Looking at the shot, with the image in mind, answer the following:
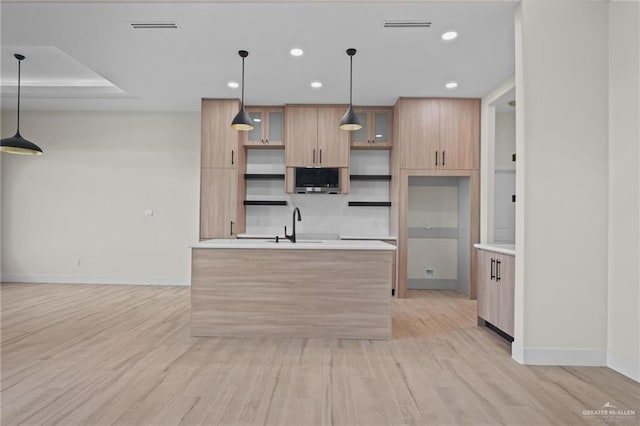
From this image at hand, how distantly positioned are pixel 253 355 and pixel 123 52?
3437mm

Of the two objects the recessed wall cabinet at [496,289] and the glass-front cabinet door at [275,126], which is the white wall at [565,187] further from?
the glass-front cabinet door at [275,126]

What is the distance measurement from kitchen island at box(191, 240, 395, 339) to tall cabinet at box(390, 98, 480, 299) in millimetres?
2056

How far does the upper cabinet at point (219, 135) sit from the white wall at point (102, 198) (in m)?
0.77

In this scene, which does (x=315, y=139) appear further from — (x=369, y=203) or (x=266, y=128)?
(x=369, y=203)

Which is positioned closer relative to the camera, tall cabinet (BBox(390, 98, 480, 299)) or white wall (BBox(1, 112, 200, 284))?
tall cabinet (BBox(390, 98, 480, 299))

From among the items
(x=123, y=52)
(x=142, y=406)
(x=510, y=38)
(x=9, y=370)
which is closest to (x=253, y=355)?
(x=142, y=406)

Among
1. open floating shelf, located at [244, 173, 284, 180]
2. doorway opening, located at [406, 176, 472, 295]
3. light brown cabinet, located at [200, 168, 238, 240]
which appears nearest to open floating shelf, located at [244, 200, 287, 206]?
open floating shelf, located at [244, 173, 284, 180]

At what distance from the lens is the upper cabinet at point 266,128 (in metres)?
5.62

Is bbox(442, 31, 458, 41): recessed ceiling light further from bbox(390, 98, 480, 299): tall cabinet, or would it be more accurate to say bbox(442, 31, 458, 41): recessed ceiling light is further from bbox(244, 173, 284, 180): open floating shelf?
bbox(244, 173, 284, 180): open floating shelf

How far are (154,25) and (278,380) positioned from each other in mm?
3253

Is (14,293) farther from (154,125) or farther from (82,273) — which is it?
(154,125)

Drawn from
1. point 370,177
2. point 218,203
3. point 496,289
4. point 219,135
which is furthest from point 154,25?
point 496,289

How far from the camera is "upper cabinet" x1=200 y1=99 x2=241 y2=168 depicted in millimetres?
5363

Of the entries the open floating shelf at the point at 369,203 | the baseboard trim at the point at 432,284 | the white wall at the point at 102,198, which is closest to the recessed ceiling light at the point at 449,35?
the open floating shelf at the point at 369,203
